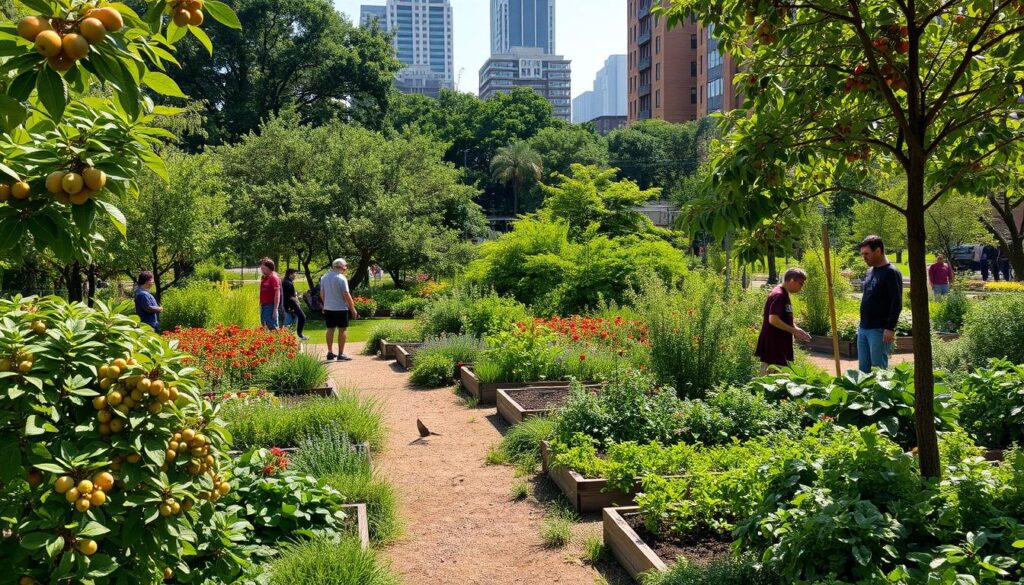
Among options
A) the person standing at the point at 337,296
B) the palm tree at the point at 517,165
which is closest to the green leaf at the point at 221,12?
the person standing at the point at 337,296

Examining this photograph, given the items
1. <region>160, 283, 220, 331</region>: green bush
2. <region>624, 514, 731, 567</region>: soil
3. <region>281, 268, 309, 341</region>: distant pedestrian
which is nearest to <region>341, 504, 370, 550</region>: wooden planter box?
<region>624, 514, 731, 567</region>: soil

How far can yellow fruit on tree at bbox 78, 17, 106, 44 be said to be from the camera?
175cm

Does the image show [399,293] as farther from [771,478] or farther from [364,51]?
[364,51]

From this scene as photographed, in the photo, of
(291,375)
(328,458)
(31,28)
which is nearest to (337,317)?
(291,375)

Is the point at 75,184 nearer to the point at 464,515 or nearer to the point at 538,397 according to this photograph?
the point at 464,515

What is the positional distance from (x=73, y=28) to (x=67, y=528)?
5.35ft

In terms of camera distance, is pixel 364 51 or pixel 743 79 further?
pixel 364 51

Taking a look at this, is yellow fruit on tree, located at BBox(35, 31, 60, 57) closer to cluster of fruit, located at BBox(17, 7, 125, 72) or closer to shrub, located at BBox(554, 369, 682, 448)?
cluster of fruit, located at BBox(17, 7, 125, 72)

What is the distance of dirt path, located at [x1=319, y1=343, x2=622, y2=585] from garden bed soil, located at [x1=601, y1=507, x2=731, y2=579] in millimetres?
163

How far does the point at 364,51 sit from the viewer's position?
45.8 metres

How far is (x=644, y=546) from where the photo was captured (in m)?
4.61

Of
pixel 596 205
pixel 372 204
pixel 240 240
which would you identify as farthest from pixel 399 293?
pixel 596 205

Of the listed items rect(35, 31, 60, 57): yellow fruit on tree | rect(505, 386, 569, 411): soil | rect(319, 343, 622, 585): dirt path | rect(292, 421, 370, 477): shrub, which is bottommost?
rect(319, 343, 622, 585): dirt path

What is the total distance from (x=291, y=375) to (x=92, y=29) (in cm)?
792
